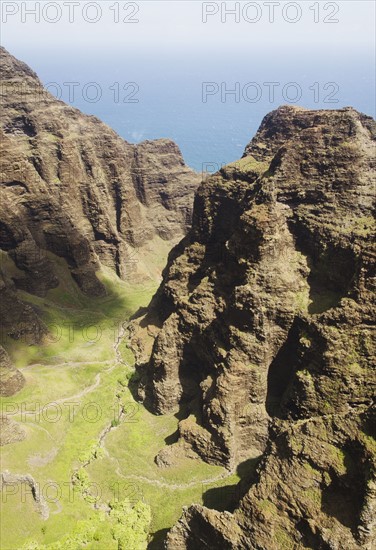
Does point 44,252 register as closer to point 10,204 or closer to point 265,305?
point 10,204

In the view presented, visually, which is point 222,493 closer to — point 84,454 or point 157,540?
point 157,540

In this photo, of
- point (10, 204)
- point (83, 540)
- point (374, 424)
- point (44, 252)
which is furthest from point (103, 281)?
point (374, 424)

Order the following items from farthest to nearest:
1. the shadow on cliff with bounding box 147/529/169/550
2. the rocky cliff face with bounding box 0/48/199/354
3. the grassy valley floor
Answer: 1. the rocky cliff face with bounding box 0/48/199/354
2. the grassy valley floor
3. the shadow on cliff with bounding box 147/529/169/550

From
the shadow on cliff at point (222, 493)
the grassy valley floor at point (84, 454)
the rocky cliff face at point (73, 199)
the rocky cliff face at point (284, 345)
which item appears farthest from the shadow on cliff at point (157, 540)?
the rocky cliff face at point (73, 199)

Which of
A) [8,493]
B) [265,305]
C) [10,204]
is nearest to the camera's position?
[8,493]

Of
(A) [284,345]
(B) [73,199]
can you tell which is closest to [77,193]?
(B) [73,199]

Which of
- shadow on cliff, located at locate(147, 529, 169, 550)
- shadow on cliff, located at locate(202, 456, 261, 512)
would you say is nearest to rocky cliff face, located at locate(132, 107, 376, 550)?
shadow on cliff, located at locate(202, 456, 261, 512)

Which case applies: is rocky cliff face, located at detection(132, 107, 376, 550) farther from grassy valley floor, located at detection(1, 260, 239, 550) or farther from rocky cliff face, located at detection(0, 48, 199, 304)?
rocky cliff face, located at detection(0, 48, 199, 304)
